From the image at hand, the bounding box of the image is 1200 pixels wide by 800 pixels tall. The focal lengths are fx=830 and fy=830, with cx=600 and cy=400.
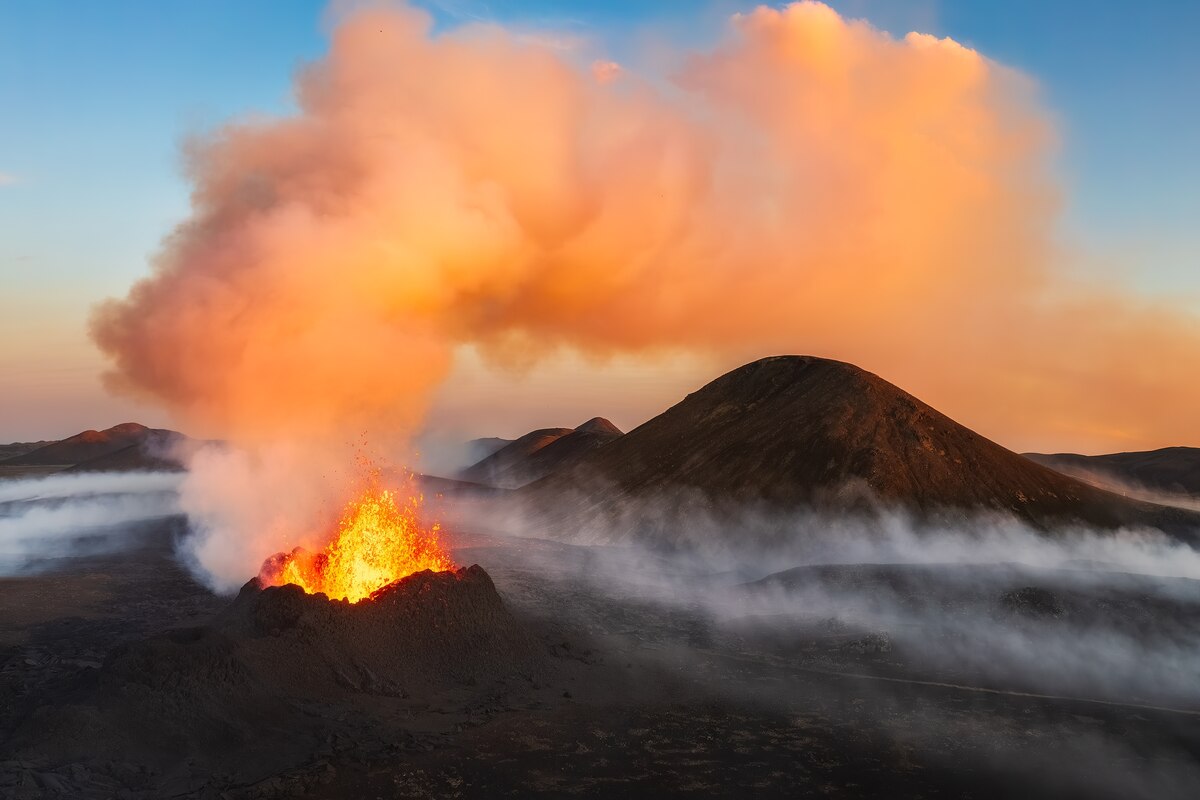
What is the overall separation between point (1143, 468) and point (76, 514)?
401ft

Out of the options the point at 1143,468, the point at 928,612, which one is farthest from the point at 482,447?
the point at 928,612

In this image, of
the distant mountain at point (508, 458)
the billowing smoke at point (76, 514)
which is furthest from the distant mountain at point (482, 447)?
the billowing smoke at point (76, 514)

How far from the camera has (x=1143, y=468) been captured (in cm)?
11162

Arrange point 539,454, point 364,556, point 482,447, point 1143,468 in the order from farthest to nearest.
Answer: point 482,447 < point 539,454 < point 1143,468 < point 364,556

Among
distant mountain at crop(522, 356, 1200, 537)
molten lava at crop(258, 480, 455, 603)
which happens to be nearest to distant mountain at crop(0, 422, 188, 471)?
distant mountain at crop(522, 356, 1200, 537)

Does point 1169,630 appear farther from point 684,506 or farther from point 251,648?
point 684,506

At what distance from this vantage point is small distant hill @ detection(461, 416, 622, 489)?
108 m

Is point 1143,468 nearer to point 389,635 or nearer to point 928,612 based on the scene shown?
→ point 928,612

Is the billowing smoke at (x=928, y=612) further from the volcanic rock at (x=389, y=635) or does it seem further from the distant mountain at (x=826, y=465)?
the distant mountain at (x=826, y=465)

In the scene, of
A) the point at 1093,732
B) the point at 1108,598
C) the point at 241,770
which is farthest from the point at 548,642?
the point at 1108,598

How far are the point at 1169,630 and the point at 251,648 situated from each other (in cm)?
3001

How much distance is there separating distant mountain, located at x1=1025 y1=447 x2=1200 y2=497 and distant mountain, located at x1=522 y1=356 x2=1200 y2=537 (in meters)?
51.7

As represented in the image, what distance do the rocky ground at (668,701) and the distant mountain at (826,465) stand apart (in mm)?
24071

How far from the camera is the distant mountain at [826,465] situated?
5909 centimetres
